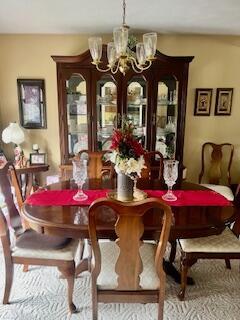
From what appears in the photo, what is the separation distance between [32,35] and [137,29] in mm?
1333

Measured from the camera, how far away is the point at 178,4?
7.65 feet

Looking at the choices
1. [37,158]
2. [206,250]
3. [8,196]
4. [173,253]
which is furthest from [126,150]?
[37,158]

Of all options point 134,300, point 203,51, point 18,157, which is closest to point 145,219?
point 134,300

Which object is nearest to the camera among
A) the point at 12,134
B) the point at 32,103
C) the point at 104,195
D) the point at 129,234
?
the point at 129,234

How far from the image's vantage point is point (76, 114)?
3.29m

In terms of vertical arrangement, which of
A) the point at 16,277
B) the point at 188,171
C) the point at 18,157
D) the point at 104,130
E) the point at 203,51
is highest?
the point at 203,51

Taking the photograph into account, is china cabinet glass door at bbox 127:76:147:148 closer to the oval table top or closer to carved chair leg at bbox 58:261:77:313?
the oval table top

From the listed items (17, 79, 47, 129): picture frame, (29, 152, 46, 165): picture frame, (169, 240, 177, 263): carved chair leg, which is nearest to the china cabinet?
(29, 152, 46, 165): picture frame

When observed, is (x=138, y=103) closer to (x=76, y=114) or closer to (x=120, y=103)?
(x=120, y=103)

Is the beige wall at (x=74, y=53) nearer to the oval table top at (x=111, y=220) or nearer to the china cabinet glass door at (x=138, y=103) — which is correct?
the china cabinet glass door at (x=138, y=103)

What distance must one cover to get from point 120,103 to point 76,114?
1.89ft

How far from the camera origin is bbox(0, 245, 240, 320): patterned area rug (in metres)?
1.78

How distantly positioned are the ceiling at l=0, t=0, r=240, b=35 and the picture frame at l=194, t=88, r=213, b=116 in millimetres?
723

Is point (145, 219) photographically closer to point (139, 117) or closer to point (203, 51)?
point (139, 117)
